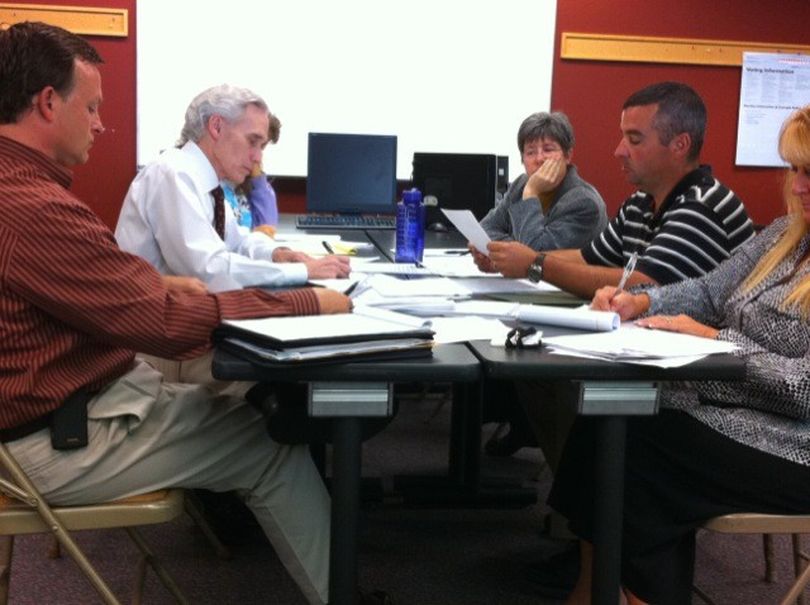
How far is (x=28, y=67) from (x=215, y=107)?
0.91m

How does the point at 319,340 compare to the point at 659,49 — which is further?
the point at 659,49

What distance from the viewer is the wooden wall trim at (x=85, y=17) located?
5133 mm

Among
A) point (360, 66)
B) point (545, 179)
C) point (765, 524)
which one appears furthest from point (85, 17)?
point (765, 524)

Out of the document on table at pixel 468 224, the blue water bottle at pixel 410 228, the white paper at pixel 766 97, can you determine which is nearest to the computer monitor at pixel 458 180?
the blue water bottle at pixel 410 228

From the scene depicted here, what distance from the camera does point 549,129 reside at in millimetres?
3750

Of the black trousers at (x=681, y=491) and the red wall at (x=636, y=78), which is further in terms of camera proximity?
the red wall at (x=636, y=78)

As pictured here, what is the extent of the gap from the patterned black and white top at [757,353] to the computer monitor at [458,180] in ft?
7.80

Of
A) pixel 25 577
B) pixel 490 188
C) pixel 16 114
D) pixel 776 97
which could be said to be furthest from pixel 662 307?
pixel 776 97

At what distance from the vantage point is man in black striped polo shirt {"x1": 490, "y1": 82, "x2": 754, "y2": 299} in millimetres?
2236

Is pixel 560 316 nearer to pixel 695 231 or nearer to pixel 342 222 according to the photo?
pixel 695 231

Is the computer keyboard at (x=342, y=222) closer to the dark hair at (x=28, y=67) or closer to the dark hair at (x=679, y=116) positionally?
the dark hair at (x=679, y=116)

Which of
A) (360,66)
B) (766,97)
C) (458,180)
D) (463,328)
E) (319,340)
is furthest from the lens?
(766,97)

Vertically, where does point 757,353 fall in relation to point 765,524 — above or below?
above

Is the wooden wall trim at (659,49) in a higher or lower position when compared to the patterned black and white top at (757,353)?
higher
